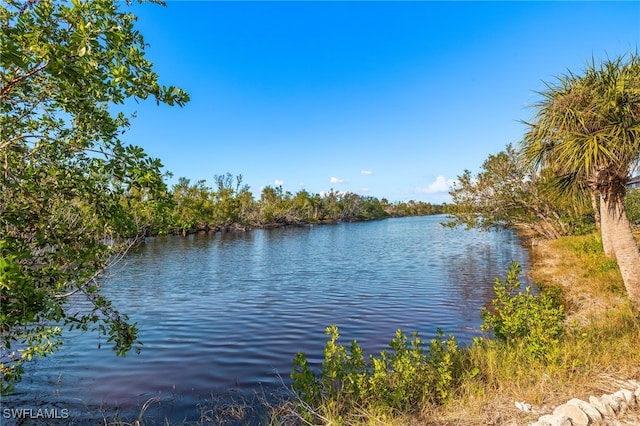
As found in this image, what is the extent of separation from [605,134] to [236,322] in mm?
14126

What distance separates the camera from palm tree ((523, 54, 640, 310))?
33.2ft

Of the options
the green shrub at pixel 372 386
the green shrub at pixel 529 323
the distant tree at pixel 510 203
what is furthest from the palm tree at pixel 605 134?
the distant tree at pixel 510 203

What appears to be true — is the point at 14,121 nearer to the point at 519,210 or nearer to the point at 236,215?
the point at 519,210

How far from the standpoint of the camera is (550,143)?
12.3 metres

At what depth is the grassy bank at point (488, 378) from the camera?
5832 mm

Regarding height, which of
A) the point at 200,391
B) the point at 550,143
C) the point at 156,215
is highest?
the point at 550,143

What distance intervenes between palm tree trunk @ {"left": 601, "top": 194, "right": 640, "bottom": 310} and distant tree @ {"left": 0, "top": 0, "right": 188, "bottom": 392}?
12769 millimetres

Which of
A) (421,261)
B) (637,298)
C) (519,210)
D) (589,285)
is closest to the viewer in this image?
(637,298)

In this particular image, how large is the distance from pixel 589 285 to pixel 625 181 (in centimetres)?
678

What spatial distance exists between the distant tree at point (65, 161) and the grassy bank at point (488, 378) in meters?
3.72

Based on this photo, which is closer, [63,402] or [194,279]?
[63,402]

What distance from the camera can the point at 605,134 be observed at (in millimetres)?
10266

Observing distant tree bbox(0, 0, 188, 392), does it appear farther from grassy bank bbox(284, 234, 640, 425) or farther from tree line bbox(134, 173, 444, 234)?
tree line bbox(134, 173, 444, 234)

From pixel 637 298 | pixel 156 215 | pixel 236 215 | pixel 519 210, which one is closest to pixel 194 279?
pixel 156 215
